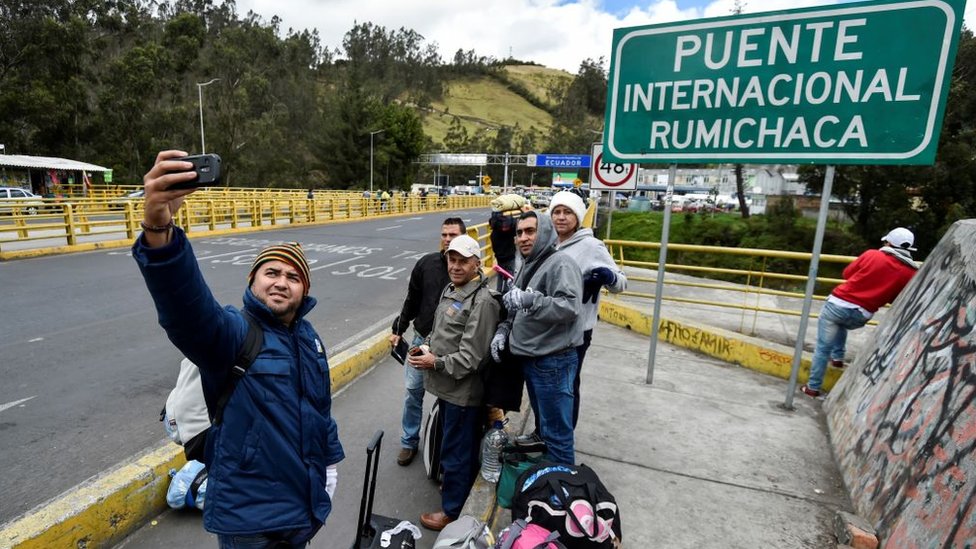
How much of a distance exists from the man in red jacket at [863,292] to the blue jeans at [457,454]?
3627 millimetres

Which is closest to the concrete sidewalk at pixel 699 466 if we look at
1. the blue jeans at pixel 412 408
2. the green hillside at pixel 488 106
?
the blue jeans at pixel 412 408

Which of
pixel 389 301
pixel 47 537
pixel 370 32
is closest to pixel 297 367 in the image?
pixel 47 537

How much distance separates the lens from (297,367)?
6.19 ft

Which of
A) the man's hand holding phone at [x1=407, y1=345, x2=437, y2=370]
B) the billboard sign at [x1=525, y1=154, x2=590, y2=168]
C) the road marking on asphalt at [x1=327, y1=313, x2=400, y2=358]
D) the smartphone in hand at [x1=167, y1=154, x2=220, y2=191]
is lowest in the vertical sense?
the road marking on asphalt at [x1=327, y1=313, x2=400, y2=358]

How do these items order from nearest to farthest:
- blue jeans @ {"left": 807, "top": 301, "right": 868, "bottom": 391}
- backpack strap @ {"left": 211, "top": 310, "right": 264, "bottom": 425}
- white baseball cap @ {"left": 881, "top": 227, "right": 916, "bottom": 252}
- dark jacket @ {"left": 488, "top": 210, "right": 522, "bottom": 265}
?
backpack strap @ {"left": 211, "top": 310, "right": 264, "bottom": 425} < white baseball cap @ {"left": 881, "top": 227, "right": 916, "bottom": 252} < blue jeans @ {"left": 807, "top": 301, "right": 868, "bottom": 391} < dark jacket @ {"left": 488, "top": 210, "right": 522, "bottom": 265}

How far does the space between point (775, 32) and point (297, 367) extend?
4.34 meters

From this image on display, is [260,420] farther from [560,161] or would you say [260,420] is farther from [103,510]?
[560,161]

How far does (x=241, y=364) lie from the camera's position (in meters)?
1.73

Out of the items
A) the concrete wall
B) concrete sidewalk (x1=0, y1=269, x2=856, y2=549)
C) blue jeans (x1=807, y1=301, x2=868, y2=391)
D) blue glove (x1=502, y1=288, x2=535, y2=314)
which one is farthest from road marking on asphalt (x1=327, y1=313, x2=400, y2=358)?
blue jeans (x1=807, y1=301, x2=868, y2=391)

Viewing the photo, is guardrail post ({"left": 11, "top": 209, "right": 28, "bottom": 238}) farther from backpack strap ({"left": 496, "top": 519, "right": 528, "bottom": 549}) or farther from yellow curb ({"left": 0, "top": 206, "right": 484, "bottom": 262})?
backpack strap ({"left": 496, "top": 519, "right": 528, "bottom": 549})

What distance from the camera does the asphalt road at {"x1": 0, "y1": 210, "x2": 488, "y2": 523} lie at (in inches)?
139

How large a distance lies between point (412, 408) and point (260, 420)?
1.99 metres

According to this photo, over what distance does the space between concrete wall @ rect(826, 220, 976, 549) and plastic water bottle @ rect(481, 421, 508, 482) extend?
2.01m

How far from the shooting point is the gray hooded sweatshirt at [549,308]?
2818 millimetres
